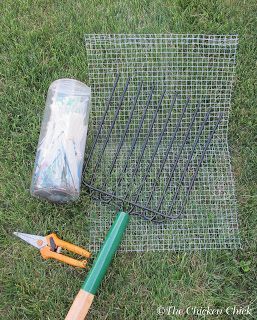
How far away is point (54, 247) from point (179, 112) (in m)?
0.87

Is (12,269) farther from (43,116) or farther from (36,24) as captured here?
(36,24)

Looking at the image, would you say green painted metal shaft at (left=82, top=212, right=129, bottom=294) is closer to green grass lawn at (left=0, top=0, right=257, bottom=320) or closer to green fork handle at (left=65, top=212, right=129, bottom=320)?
green fork handle at (left=65, top=212, right=129, bottom=320)

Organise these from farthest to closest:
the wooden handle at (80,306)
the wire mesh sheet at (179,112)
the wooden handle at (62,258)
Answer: the wire mesh sheet at (179,112)
the wooden handle at (62,258)
the wooden handle at (80,306)

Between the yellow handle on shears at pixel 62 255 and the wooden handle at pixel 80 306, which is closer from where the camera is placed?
the wooden handle at pixel 80 306

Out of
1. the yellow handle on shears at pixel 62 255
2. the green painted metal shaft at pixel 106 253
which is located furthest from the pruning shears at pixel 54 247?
the green painted metal shaft at pixel 106 253

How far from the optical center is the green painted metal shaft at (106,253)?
5.90 feet

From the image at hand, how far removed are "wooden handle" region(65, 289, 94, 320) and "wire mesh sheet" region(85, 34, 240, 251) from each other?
0.26m

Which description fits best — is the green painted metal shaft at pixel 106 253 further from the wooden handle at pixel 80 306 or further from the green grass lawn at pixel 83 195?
the green grass lawn at pixel 83 195

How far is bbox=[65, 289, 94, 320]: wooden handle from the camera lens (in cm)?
172

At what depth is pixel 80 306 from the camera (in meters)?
1.74

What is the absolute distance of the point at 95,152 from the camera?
218cm

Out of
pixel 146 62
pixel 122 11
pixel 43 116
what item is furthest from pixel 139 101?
pixel 122 11

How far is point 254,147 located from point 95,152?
2.52 feet

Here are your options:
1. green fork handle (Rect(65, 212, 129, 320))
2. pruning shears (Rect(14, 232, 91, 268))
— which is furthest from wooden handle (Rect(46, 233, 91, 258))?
green fork handle (Rect(65, 212, 129, 320))
